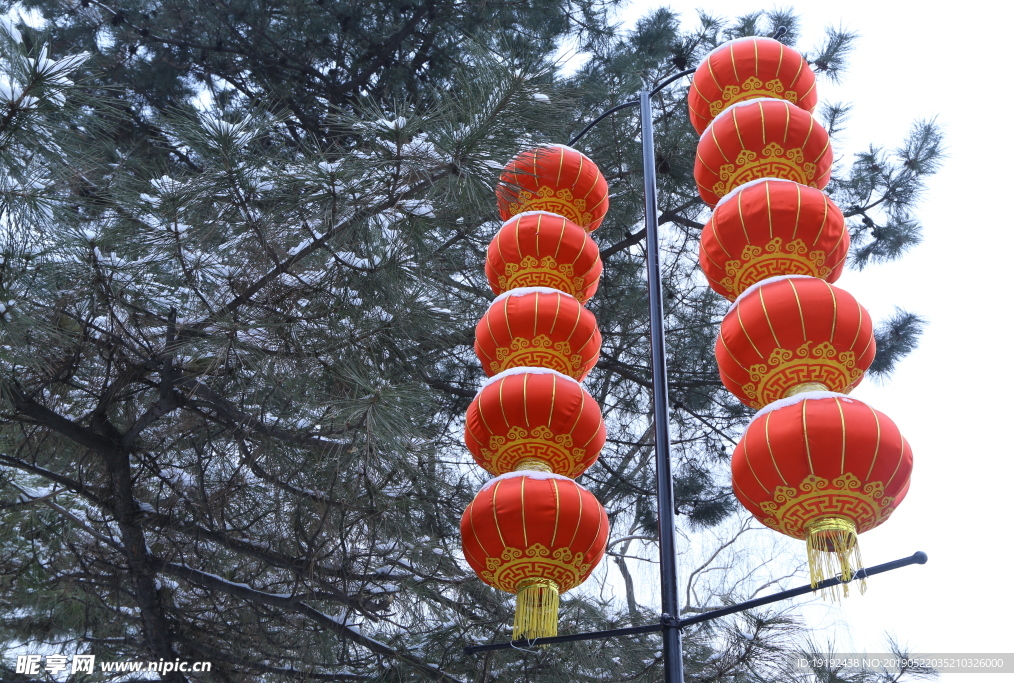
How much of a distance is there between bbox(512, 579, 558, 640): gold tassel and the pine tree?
59cm

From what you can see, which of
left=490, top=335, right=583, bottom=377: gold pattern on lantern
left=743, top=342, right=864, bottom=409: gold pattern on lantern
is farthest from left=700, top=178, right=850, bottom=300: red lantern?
left=490, top=335, right=583, bottom=377: gold pattern on lantern

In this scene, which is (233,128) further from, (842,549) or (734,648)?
(734,648)

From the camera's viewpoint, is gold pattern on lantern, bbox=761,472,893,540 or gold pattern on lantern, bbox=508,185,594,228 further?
gold pattern on lantern, bbox=508,185,594,228

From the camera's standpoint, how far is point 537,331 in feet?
7.43

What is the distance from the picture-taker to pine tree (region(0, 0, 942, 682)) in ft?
7.72

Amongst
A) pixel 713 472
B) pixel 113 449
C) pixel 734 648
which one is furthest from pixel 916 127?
pixel 113 449

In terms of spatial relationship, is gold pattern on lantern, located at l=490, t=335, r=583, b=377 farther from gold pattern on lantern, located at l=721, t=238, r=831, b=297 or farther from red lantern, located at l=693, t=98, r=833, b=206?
red lantern, located at l=693, t=98, r=833, b=206

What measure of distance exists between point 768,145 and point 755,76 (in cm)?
35

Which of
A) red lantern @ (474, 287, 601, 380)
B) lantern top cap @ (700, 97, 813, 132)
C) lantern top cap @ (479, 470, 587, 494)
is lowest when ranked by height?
lantern top cap @ (479, 470, 587, 494)

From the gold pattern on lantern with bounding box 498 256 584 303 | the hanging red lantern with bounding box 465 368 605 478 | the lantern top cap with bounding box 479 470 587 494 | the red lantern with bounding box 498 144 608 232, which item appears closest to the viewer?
the lantern top cap with bounding box 479 470 587 494

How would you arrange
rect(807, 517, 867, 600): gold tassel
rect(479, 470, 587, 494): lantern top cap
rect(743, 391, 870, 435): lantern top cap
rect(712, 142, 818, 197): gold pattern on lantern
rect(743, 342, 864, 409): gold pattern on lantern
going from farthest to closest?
rect(712, 142, 818, 197): gold pattern on lantern, rect(479, 470, 587, 494): lantern top cap, rect(743, 342, 864, 409): gold pattern on lantern, rect(743, 391, 870, 435): lantern top cap, rect(807, 517, 867, 600): gold tassel

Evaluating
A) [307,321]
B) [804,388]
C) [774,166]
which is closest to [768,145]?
[774,166]

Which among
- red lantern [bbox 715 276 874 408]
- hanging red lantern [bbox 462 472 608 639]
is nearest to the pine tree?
hanging red lantern [bbox 462 472 608 639]

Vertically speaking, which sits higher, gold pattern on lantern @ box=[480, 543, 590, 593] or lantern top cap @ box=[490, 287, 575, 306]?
lantern top cap @ box=[490, 287, 575, 306]
